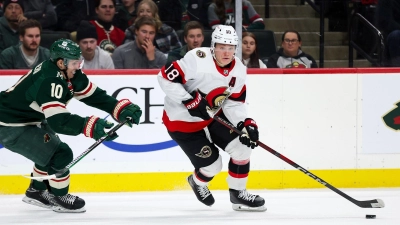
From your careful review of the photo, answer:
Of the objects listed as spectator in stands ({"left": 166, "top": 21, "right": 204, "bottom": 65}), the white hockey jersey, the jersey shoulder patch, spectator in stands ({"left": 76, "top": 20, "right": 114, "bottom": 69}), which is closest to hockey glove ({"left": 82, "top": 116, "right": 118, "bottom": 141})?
the white hockey jersey

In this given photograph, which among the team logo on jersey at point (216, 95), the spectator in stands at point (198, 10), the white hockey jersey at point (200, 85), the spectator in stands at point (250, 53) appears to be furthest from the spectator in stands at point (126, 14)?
the team logo on jersey at point (216, 95)

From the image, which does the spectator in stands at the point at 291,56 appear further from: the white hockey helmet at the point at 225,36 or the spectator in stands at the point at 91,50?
the white hockey helmet at the point at 225,36

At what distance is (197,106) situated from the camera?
4852mm

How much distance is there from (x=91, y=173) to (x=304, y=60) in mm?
1851

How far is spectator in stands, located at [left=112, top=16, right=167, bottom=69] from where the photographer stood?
6152mm

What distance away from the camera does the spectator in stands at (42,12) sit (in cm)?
645

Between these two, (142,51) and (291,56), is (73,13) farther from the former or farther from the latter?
(291,56)

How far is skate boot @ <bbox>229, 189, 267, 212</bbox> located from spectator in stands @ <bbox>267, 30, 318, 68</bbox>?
4.70 feet

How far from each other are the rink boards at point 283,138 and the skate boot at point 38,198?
550 millimetres

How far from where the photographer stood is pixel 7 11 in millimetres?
6320

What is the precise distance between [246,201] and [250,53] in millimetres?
A: 1512

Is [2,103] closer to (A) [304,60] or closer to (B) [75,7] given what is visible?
(B) [75,7]

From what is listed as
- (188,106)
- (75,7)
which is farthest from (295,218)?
(75,7)

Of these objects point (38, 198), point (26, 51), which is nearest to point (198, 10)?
point (26, 51)
